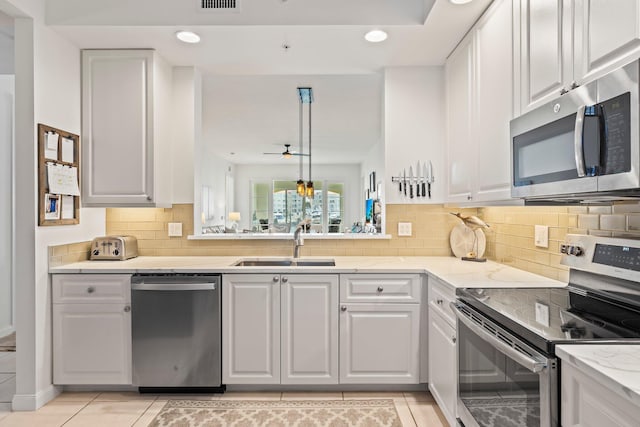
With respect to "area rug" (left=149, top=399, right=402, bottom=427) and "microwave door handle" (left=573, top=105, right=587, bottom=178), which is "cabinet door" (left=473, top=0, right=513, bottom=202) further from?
"area rug" (left=149, top=399, right=402, bottom=427)

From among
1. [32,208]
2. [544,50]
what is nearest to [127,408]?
[32,208]

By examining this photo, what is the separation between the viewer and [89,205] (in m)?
2.81

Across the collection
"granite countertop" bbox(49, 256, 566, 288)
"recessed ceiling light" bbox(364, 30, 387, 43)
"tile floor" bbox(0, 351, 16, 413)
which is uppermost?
"recessed ceiling light" bbox(364, 30, 387, 43)


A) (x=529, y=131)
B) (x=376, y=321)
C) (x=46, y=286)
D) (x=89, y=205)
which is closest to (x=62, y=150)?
(x=89, y=205)

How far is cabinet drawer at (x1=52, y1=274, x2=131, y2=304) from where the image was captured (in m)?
2.55

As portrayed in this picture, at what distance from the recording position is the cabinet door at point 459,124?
2.49m

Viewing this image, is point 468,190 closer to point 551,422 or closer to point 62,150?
point 551,422

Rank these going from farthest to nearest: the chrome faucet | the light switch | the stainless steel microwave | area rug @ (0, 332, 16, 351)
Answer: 1. area rug @ (0, 332, 16, 351)
2. the chrome faucet
3. the light switch
4. the stainless steel microwave

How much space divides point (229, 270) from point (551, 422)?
6.12ft

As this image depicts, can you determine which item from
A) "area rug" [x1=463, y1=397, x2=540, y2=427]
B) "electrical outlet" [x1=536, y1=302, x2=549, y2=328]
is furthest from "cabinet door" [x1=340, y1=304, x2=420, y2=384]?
"electrical outlet" [x1=536, y1=302, x2=549, y2=328]

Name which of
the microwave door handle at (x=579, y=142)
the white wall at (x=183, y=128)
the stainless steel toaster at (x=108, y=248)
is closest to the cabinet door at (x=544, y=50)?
the microwave door handle at (x=579, y=142)

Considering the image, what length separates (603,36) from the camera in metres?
1.28

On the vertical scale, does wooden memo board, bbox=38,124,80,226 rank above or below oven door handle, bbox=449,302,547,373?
above

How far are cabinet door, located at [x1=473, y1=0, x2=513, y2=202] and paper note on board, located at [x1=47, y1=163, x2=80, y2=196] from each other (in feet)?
8.38
